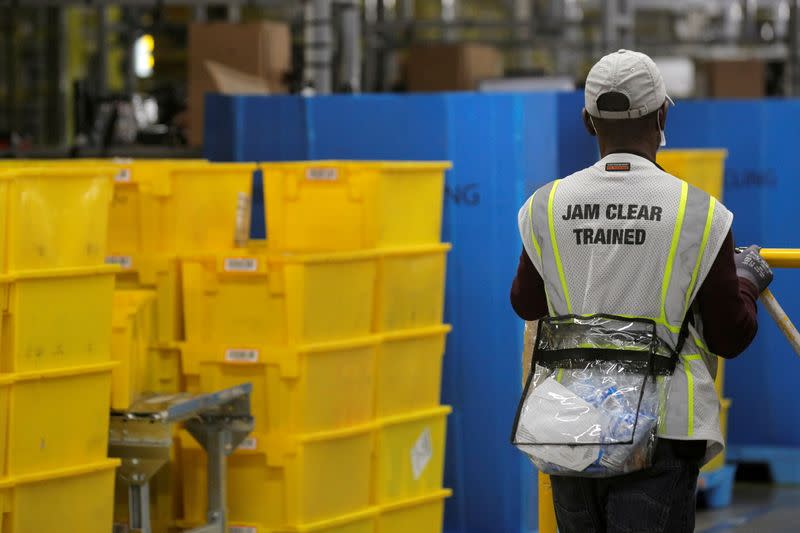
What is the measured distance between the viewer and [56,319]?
15.9 ft

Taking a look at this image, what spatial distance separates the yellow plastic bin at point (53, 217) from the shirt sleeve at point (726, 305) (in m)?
2.46

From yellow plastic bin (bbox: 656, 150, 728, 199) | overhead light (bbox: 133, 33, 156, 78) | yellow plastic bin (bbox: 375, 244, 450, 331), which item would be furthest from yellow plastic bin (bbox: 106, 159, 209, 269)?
overhead light (bbox: 133, 33, 156, 78)

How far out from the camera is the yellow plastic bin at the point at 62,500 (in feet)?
15.6

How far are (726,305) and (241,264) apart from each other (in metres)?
2.69

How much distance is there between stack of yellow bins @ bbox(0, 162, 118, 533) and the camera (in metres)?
4.72

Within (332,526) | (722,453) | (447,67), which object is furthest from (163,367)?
(447,67)

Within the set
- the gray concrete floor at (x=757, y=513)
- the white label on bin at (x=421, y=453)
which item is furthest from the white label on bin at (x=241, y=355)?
the gray concrete floor at (x=757, y=513)

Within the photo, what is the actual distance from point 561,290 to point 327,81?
5.68 metres

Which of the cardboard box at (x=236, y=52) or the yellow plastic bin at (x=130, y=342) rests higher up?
the cardboard box at (x=236, y=52)

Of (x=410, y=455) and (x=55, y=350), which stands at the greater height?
(x=55, y=350)

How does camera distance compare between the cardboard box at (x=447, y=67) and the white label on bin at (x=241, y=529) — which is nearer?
the white label on bin at (x=241, y=529)

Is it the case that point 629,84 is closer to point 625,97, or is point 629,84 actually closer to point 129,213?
point 625,97

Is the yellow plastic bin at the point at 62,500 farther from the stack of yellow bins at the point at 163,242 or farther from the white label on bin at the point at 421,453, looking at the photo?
the white label on bin at the point at 421,453

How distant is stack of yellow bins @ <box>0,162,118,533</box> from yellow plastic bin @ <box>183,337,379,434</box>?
1.93ft
